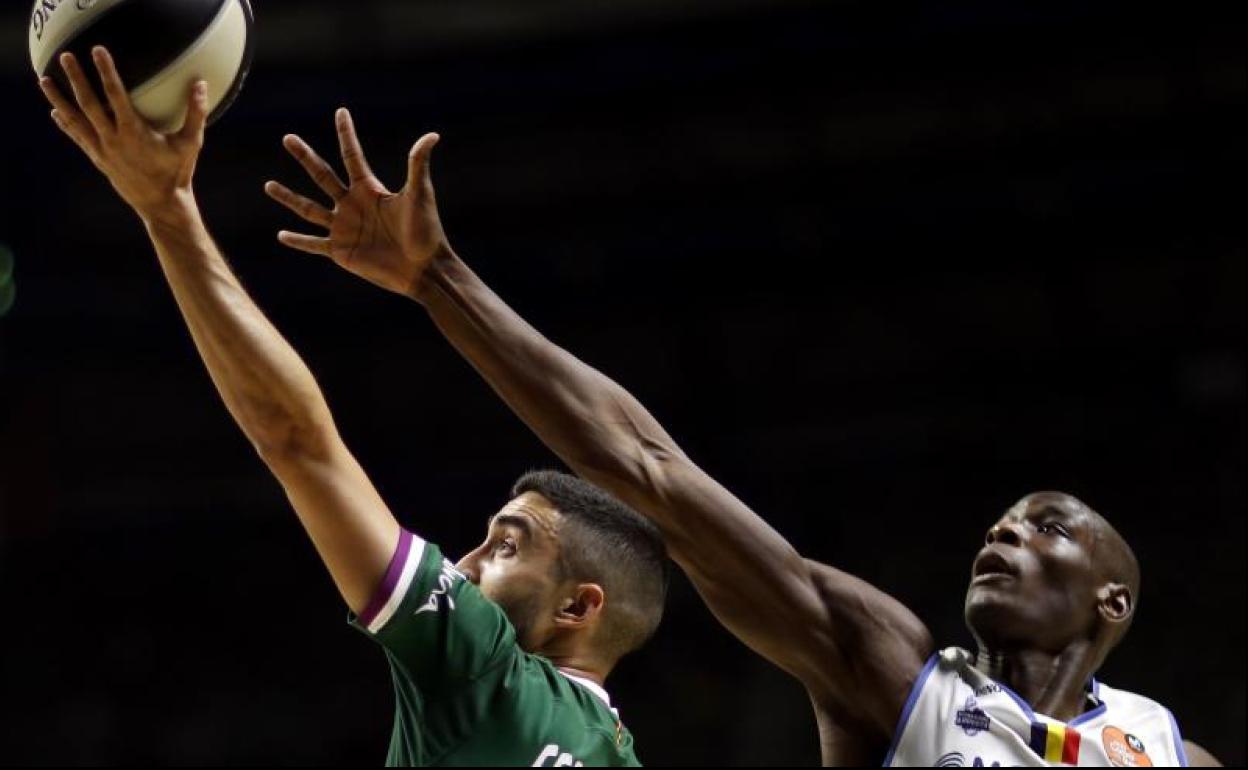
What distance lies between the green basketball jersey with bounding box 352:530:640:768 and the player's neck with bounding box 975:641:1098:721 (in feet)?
4.27

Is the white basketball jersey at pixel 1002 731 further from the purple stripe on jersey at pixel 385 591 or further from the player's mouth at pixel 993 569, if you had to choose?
the purple stripe on jersey at pixel 385 591

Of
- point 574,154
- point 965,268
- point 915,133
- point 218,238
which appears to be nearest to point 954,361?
point 965,268

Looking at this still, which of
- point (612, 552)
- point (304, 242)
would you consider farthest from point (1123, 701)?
point (304, 242)

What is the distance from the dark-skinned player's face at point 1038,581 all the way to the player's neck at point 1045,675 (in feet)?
0.10

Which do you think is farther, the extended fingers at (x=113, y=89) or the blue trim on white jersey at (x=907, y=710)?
the blue trim on white jersey at (x=907, y=710)

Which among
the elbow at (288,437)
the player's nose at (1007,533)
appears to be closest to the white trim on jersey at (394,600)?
the elbow at (288,437)

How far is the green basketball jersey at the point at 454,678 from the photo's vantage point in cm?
319

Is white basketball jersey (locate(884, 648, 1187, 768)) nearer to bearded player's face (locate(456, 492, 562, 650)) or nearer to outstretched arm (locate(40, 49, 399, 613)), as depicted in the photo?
bearded player's face (locate(456, 492, 562, 650))

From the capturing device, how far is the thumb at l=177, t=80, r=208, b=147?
10.3 ft

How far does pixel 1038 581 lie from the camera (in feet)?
14.2

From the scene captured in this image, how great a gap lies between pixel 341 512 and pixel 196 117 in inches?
31.2

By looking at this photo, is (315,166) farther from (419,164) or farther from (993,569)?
(993,569)

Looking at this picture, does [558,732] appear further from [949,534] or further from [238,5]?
[949,534]

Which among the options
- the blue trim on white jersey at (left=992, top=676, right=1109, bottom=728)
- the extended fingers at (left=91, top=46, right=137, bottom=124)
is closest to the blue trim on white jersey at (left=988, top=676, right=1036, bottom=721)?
the blue trim on white jersey at (left=992, top=676, right=1109, bottom=728)
